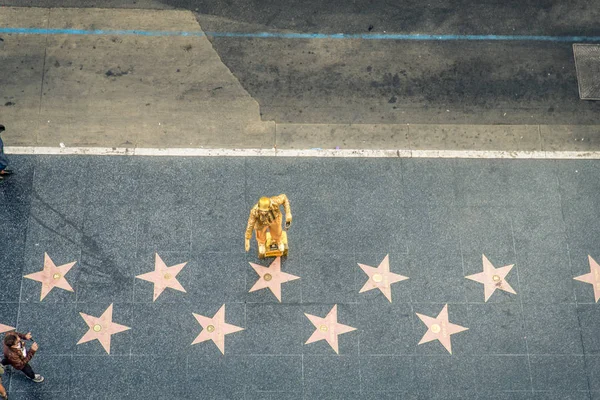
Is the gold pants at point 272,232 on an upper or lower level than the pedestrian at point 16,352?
upper

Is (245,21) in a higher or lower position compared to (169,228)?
higher

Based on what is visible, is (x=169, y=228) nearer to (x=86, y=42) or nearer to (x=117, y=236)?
(x=117, y=236)

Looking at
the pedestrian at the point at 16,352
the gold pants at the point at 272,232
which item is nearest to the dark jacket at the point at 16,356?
the pedestrian at the point at 16,352

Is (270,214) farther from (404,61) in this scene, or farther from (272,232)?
(404,61)

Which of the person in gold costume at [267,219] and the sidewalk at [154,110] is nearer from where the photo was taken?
the person in gold costume at [267,219]

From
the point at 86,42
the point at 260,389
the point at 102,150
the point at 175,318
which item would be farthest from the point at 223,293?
the point at 86,42

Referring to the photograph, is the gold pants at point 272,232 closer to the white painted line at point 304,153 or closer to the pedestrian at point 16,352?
the white painted line at point 304,153
